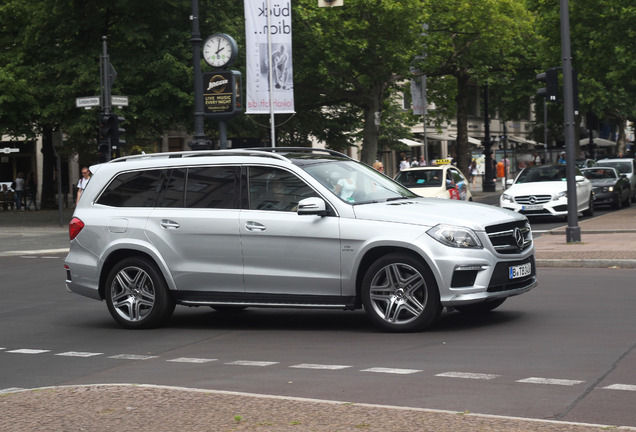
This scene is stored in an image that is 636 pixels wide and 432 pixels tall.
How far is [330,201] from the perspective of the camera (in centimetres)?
1069

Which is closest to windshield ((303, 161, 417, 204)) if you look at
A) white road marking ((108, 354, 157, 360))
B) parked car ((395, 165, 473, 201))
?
white road marking ((108, 354, 157, 360))

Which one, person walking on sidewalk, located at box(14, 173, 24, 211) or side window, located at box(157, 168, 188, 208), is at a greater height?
side window, located at box(157, 168, 188, 208)

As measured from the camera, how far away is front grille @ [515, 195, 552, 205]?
2852 cm

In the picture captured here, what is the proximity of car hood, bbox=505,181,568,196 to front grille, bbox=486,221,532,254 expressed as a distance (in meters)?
18.2

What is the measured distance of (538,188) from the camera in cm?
2898

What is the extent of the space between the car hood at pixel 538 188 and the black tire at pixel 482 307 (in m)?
17.4

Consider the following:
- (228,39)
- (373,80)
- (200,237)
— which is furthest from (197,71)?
(373,80)

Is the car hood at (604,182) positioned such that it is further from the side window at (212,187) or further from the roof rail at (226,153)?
the side window at (212,187)

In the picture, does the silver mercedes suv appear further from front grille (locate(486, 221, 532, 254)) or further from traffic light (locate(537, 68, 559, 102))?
traffic light (locate(537, 68, 559, 102))

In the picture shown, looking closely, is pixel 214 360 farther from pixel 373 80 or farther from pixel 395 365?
pixel 373 80

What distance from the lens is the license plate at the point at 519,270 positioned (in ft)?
34.3

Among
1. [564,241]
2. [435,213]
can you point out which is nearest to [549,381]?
[435,213]

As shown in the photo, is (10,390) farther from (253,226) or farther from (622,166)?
(622,166)

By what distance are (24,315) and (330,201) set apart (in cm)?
479
